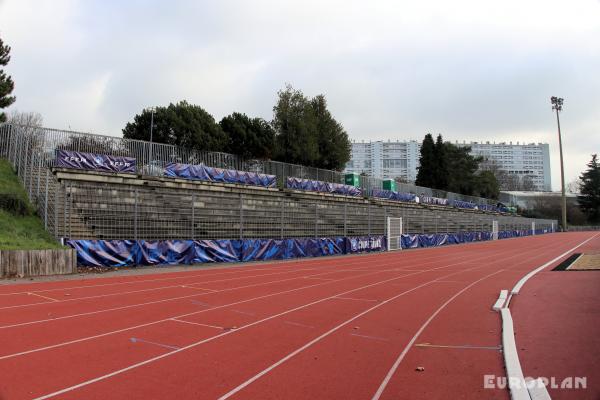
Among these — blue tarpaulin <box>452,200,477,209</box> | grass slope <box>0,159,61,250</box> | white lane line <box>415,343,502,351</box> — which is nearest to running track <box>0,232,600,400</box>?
white lane line <box>415,343,502,351</box>

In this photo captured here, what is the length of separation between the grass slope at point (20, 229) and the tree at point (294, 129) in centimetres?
2144

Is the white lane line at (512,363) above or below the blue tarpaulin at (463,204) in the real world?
below

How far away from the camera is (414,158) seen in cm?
15075

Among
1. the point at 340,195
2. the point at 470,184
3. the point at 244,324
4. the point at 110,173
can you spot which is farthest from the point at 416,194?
the point at 244,324

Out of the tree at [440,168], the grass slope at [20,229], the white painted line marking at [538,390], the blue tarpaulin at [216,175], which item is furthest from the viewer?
the tree at [440,168]

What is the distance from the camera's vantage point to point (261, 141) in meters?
33.0

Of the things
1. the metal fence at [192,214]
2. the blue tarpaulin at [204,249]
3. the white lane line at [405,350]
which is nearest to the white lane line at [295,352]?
the white lane line at [405,350]

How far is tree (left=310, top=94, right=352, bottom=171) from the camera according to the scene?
4322cm

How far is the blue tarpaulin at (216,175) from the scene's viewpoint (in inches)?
984

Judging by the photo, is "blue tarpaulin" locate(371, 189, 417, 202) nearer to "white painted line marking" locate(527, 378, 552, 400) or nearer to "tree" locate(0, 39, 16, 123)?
"tree" locate(0, 39, 16, 123)

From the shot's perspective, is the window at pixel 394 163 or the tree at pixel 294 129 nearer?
the tree at pixel 294 129

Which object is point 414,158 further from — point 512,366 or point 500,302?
point 512,366

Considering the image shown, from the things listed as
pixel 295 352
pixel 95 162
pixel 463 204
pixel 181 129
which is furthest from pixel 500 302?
pixel 463 204

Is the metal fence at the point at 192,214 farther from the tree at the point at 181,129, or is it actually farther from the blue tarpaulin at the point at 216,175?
the tree at the point at 181,129
